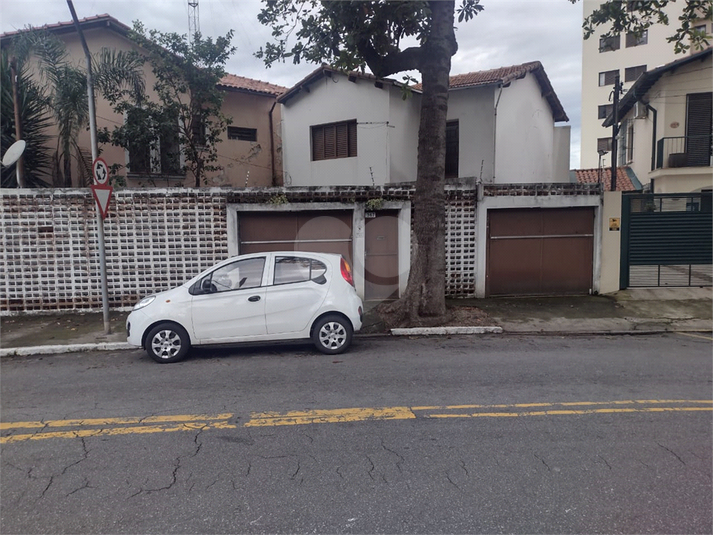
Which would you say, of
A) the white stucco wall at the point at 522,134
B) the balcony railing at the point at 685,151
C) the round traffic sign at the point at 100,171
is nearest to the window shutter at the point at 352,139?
the white stucco wall at the point at 522,134

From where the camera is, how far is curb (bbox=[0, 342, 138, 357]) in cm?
799

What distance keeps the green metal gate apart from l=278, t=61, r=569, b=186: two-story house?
4.50 meters

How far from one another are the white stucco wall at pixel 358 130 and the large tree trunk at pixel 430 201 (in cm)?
613

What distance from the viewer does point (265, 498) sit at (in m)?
3.33

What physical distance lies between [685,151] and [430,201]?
14510 mm

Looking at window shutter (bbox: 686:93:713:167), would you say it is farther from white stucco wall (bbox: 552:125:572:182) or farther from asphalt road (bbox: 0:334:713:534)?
asphalt road (bbox: 0:334:713:534)

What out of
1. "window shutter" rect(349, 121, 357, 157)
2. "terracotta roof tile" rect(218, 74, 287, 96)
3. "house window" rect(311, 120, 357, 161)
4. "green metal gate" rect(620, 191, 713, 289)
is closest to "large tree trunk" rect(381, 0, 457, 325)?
"green metal gate" rect(620, 191, 713, 289)

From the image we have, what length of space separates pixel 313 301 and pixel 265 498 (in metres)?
4.15

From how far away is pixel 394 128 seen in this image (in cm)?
1546

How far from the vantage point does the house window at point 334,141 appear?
1628 centimetres

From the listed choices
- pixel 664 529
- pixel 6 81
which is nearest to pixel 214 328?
pixel 664 529

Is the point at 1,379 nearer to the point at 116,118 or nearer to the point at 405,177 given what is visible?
the point at 116,118

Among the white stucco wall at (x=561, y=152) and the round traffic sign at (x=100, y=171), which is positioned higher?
the white stucco wall at (x=561, y=152)

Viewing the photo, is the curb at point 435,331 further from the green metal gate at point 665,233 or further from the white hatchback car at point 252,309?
the green metal gate at point 665,233
